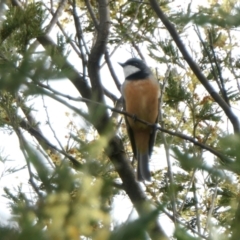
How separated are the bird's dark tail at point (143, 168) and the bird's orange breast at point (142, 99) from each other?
0.30 metres

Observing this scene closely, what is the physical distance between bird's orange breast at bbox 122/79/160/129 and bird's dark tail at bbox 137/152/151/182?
30 centimetres

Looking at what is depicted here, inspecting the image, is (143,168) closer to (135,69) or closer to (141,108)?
(141,108)

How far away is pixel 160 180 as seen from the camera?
3979mm

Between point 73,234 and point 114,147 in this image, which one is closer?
point 73,234

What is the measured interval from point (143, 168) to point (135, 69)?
1194 millimetres

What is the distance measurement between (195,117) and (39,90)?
306cm

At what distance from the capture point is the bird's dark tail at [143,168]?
3.93m

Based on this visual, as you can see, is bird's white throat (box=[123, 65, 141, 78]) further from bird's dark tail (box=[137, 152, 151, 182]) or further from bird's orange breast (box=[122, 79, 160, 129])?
bird's dark tail (box=[137, 152, 151, 182])

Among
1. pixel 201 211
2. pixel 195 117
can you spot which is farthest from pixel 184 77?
pixel 201 211

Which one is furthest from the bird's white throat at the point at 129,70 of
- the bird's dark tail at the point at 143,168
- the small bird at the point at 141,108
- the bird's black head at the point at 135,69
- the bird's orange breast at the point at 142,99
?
the bird's dark tail at the point at 143,168

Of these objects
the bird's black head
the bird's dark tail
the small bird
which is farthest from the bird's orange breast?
the bird's dark tail

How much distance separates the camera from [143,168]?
4086 mm

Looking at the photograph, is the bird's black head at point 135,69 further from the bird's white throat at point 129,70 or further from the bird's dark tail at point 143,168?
the bird's dark tail at point 143,168

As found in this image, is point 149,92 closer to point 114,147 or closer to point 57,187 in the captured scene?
point 114,147
